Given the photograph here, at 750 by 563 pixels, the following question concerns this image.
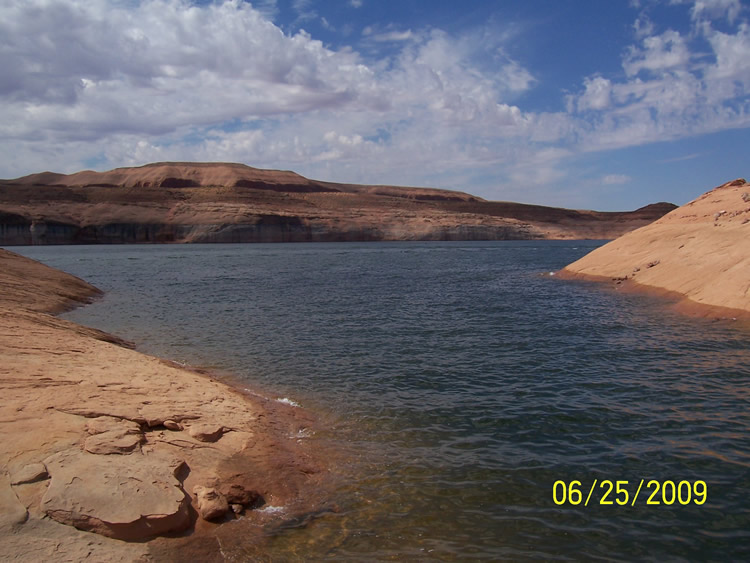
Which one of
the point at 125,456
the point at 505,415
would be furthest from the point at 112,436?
the point at 505,415

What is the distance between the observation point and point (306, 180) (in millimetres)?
194000

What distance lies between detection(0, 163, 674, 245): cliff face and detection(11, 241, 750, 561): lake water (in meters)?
98.5

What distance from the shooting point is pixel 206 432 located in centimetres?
875

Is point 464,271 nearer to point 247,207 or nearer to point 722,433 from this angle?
point 722,433

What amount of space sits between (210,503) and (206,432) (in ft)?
7.11

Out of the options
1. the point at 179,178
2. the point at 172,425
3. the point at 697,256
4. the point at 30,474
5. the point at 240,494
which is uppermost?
the point at 179,178

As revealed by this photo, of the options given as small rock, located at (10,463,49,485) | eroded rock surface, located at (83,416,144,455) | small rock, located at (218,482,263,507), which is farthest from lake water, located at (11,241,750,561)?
small rock, located at (10,463,49,485)

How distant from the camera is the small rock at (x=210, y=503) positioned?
6.62 meters

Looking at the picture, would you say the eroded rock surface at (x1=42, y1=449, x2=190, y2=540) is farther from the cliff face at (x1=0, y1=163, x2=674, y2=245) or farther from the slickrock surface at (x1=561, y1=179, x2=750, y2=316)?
the cliff face at (x1=0, y1=163, x2=674, y2=245)

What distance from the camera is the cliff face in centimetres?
11050

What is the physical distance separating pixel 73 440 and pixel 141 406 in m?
2.00
